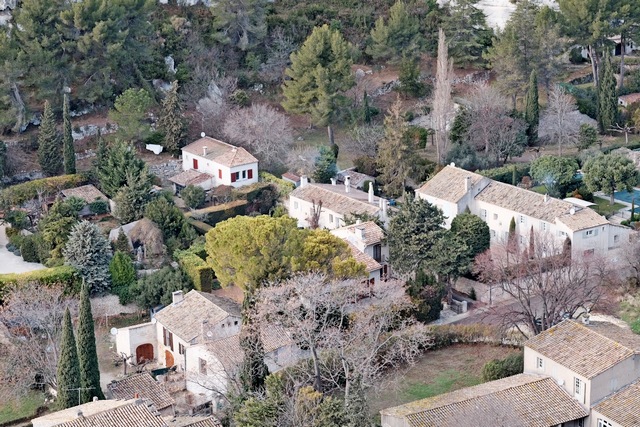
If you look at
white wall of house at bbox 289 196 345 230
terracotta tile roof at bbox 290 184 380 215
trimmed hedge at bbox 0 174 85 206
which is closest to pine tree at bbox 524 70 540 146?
terracotta tile roof at bbox 290 184 380 215

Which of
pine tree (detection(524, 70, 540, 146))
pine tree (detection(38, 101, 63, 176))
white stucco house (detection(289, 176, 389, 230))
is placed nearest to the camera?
white stucco house (detection(289, 176, 389, 230))

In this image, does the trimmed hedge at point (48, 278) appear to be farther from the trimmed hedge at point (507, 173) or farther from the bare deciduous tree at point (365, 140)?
the trimmed hedge at point (507, 173)

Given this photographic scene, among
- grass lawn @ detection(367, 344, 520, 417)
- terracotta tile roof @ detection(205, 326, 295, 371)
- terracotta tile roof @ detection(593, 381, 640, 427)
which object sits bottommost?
grass lawn @ detection(367, 344, 520, 417)

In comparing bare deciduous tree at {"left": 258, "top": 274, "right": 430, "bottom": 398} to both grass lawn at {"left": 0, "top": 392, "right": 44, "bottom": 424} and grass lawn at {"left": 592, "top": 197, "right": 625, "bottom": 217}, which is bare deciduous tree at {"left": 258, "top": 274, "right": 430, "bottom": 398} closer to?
grass lawn at {"left": 0, "top": 392, "right": 44, "bottom": 424}

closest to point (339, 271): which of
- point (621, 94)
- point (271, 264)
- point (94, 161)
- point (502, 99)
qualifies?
point (271, 264)

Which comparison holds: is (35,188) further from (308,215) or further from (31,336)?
(31,336)

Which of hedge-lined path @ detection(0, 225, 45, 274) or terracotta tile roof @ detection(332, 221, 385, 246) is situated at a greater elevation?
terracotta tile roof @ detection(332, 221, 385, 246)

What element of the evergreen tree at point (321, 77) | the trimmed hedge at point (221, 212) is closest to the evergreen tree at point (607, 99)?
the evergreen tree at point (321, 77)
